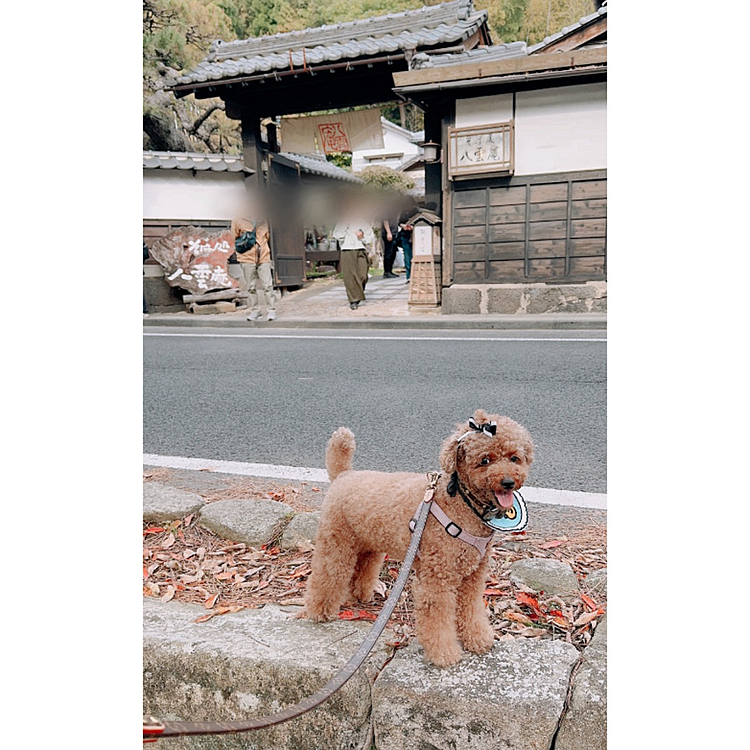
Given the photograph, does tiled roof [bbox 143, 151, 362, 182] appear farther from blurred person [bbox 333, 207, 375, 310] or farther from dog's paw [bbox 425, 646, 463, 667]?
dog's paw [bbox 425, 646, 463, 667]

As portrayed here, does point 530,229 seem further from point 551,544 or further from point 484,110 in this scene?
point 551,544

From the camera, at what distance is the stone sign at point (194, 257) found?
11688 mm

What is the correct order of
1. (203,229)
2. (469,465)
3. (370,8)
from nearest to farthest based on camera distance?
(469,465) → (203,229) → (370,8)

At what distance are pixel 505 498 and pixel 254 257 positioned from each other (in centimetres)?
965

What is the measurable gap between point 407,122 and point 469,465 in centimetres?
4152

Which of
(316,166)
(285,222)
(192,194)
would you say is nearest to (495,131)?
(285,222)

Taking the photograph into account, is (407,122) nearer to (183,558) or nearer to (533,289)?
(533,289)

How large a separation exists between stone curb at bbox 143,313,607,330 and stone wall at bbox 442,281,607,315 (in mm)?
228

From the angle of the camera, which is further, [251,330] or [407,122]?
[407,122]

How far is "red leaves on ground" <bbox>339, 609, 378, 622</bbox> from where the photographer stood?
1.95 m

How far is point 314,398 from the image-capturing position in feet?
16.6

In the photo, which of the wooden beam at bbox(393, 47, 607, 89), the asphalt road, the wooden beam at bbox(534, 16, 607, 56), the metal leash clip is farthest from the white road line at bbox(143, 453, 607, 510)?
the wooden beam at bbox(534, 16, 607, 56)

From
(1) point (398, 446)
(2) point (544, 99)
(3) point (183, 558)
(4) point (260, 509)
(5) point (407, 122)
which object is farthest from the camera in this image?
(5) point (407, 122)

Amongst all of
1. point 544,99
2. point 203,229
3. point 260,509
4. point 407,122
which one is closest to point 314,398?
point 260,509
